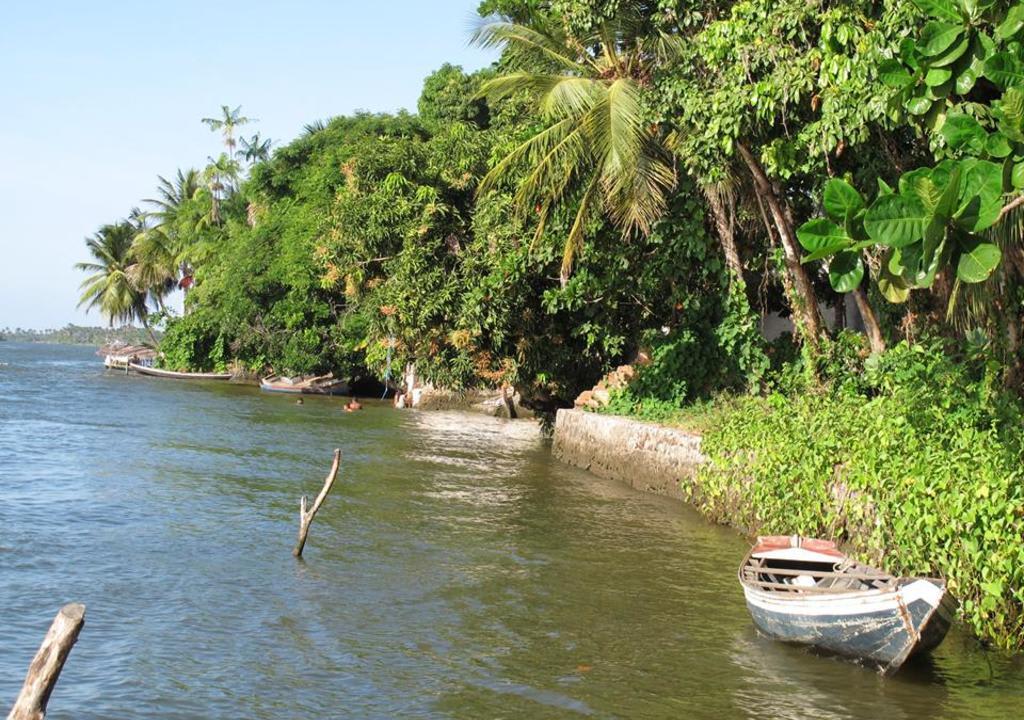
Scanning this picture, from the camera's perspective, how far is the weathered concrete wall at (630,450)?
1656 cm

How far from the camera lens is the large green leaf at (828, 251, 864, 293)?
6785 millimetres

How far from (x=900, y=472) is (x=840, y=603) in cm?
199

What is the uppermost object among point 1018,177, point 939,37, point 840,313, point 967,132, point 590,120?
point 590,120

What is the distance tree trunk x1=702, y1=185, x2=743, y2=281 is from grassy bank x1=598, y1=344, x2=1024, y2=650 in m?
2.94

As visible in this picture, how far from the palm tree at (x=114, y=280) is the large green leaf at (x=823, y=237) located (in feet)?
190

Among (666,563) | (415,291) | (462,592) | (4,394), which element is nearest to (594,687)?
(462,592)

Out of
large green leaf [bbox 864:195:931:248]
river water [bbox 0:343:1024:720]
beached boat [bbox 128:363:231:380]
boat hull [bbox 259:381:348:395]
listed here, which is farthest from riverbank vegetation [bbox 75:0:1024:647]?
beached boat [bbox 128:363:231:380]

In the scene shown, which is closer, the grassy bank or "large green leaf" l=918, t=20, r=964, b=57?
"large green leaf" l=918, t=20, r=964, b=57

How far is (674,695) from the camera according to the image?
8047 millimetres

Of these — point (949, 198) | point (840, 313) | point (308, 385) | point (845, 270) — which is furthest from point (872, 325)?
point (308, 385)

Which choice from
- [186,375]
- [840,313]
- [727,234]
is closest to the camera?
[727,234]

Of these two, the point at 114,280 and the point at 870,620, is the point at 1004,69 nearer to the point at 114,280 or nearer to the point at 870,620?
the point at 870,620

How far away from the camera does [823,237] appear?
21.4 feet

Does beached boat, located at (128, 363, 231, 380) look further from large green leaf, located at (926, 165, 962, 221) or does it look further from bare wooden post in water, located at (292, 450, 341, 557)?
large green leaf, located at (926, 165, 962, 221)
